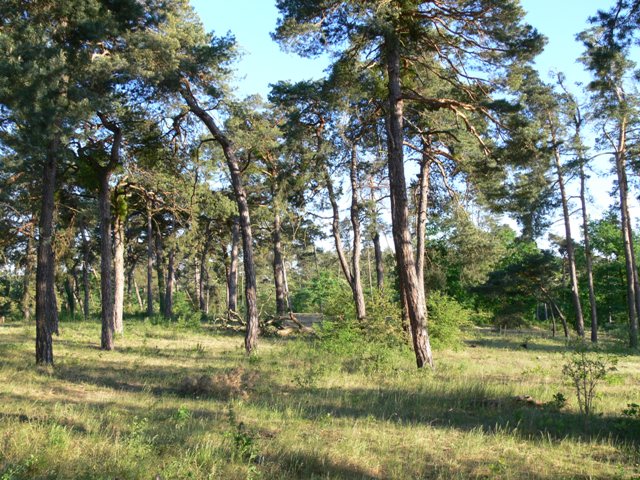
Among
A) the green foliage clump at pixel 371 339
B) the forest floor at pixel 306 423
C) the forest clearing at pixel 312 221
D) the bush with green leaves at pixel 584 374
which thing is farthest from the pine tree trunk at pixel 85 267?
the bush with green leaves at pixel 584 374

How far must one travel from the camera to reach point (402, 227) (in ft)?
42.8

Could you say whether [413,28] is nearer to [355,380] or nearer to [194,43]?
[194,43]

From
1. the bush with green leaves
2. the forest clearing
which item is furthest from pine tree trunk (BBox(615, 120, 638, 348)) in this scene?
the bush with green leaves

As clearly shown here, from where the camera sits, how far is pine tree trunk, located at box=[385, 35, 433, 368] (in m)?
12.8

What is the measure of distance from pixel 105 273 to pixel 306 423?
40.0 ft

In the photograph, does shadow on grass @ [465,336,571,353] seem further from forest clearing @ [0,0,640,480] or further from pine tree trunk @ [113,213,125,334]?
pine tree trunk @ [113,213,125,334]

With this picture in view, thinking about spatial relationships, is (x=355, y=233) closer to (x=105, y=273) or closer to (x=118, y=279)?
(x=105, y=273)

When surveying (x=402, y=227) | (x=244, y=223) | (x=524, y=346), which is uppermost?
(x=244, y=223)

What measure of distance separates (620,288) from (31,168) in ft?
167

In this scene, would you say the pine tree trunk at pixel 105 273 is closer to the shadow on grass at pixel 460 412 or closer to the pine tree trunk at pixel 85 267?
the shadow on grass at pixel 460 412

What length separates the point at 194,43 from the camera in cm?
1544

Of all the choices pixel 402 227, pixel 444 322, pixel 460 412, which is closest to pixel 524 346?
pixel 444 322

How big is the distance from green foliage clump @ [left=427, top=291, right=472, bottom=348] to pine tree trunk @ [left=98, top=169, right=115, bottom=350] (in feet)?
39.2

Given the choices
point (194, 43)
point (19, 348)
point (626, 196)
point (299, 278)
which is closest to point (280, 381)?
point (19, 348)
